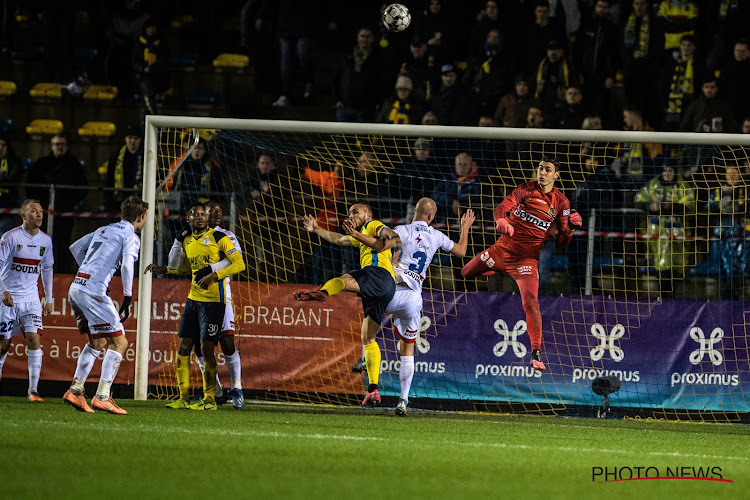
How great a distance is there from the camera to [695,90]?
14.7m

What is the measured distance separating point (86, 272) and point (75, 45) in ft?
34.3

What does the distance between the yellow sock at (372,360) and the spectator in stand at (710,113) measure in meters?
5.91

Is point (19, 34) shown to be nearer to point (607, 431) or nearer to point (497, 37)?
point (497, 37)

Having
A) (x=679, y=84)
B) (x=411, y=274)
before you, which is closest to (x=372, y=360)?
(x=411, y=274)

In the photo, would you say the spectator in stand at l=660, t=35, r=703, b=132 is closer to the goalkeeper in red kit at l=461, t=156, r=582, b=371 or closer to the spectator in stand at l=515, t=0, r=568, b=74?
the spectator in stand at l=515, t=0, r=568, b=74

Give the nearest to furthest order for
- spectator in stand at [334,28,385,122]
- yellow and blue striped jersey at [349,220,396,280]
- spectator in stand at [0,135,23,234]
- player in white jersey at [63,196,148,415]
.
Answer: player in white jersey at [63,196,148,415] < yellow and blue striped jersey at [349,220,396,280] < spectator in stand at [0,135,23,234] < spectator in stand at [334,28,385,122]

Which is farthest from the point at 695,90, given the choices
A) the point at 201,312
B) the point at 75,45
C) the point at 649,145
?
the point at 75,45

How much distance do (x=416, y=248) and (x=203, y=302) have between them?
2.37 metres

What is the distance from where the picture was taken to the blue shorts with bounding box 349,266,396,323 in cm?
1047

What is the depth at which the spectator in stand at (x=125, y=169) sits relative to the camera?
14.5m

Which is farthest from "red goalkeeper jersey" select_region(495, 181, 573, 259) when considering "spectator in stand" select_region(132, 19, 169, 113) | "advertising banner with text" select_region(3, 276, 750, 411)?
"spectator in stand" select_region(132, 19, 169, 113)

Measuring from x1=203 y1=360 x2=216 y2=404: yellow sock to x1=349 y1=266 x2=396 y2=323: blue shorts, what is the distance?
1.72 m

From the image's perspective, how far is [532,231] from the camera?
11.2m

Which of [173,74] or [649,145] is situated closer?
[649,145]
